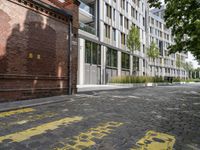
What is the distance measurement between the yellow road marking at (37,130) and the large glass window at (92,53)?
58.0ft

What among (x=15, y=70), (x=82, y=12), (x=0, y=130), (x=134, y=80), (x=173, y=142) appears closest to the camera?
(x=173, y=142)

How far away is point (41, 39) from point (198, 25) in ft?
26.5

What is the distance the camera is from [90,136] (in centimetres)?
376

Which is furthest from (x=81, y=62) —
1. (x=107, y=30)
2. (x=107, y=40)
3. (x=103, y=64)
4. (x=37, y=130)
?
(x=37, y=130)

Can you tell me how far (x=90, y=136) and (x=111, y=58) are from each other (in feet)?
81.2

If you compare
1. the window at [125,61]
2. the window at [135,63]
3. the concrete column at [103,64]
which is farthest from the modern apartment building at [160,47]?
the concrete column at [103,64]

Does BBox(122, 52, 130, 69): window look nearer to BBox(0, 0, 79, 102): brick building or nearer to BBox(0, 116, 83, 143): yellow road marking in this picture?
BBox(0, 0, 79, 102): brick building

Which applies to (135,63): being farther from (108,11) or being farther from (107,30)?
(108,11)

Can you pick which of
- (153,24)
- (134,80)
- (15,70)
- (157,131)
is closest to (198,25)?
(157,131)

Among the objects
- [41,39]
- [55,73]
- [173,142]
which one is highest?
[41,39]

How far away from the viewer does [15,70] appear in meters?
8.22

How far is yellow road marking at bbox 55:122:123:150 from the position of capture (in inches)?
128

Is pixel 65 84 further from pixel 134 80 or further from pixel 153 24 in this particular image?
pixel 153 24

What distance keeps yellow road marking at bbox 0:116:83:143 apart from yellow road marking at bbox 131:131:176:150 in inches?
83.2
